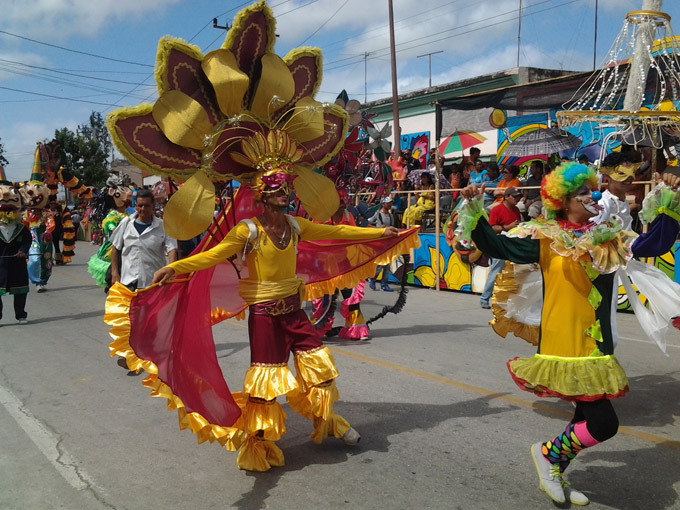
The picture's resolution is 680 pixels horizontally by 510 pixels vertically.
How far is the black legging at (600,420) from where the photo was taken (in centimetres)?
332

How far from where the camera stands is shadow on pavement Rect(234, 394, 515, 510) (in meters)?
3.89

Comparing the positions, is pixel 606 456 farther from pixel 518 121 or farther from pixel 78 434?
pixel 518 121

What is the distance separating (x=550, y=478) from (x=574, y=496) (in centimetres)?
16

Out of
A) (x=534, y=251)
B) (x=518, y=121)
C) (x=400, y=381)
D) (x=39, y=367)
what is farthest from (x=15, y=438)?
(x=518, y=121)

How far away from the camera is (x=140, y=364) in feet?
12.0

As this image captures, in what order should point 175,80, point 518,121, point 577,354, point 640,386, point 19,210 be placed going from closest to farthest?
1. point 577,354
2. point 175,80
3. point 640,386
4. point 19,210
5. point 518,121

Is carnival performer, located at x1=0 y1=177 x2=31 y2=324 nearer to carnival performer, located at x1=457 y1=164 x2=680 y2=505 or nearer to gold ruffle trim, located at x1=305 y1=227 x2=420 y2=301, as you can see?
gold ruffle trim, located at x1=305 y1=227 x2=420 y2=301

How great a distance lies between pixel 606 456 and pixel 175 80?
372 cm

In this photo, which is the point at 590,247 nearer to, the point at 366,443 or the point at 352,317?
the point at 366,443

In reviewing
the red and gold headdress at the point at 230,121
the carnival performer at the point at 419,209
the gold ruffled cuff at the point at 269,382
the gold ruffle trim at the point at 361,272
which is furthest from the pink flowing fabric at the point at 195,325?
the carnival performer at the point at 419,209

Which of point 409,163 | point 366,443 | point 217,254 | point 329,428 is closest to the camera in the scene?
point 217,254

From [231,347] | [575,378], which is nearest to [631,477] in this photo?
[575,378]

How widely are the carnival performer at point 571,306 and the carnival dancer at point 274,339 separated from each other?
119cm

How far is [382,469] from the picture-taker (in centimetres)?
402
